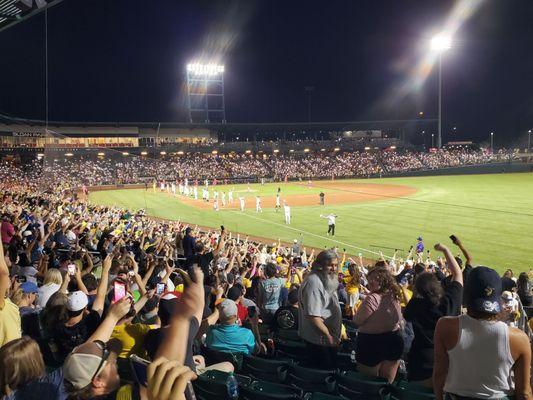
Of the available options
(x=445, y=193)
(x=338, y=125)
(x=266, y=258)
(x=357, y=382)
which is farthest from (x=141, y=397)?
(x=338, y=125)

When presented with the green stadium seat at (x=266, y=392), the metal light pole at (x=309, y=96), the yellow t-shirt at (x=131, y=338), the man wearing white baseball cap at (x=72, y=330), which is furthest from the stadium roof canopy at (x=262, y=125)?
the green stadium seat at (x=266, y=392)

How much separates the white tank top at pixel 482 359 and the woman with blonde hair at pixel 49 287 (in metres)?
5.34

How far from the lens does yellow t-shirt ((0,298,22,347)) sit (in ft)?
12.6

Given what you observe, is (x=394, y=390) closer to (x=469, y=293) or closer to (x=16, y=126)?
(x=469, y=293)

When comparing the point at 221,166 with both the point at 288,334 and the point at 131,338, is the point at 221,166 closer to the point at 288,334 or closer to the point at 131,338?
the point at 288,334

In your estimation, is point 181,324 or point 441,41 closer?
point 181,324

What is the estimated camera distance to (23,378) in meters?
2.87

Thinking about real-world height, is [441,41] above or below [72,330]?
above

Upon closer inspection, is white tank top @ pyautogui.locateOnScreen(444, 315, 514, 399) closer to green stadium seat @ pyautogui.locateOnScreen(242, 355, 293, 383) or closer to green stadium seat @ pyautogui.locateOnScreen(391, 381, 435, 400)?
green stadium seat @ pyautogui.locateOnScreen(391, 381, 435, 400)

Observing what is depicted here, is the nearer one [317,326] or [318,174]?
[317,326]

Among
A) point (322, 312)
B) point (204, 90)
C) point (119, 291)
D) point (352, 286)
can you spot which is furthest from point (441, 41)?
point (322, 312)

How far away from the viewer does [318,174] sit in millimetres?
77125

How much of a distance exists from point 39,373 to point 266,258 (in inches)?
417

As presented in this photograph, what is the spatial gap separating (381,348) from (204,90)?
85.5 meters
